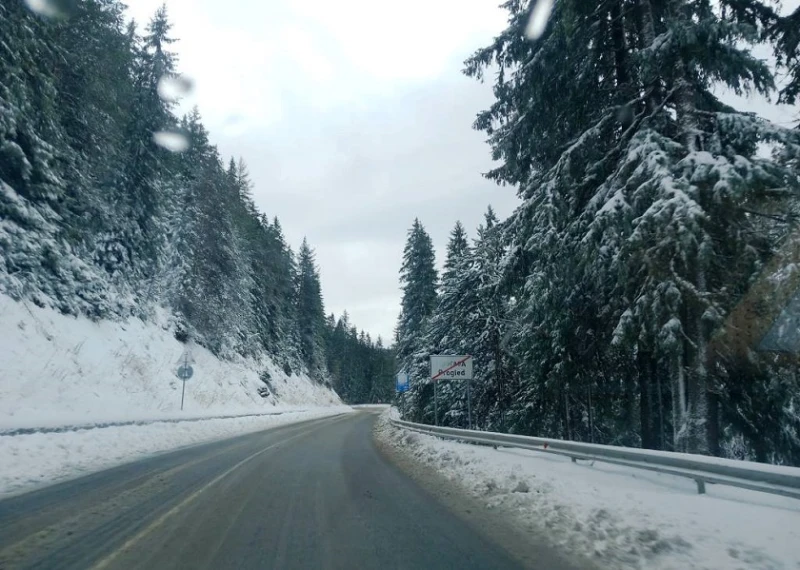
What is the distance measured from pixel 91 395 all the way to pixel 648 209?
22.1 metres


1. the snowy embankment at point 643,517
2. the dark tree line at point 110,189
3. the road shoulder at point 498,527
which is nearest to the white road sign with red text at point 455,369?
the road shoulder at point 498,527

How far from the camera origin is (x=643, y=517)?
18.8 feet

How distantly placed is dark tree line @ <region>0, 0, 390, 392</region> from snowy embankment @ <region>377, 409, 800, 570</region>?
19115mm

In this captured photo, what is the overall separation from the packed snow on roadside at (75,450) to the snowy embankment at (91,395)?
25 mm

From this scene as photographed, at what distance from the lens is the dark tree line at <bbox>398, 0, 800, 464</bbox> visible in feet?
30.1

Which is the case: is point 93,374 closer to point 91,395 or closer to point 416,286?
point 91,395

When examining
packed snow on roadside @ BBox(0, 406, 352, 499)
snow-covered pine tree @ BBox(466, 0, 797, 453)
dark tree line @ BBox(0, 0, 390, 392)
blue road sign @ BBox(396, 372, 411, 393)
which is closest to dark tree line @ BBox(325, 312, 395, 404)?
dark tree line @ BBox(0, 0, 390, 392)

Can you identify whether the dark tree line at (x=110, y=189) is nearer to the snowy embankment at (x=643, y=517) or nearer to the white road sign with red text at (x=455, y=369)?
the white road sign with red text at (x=455, y=369)

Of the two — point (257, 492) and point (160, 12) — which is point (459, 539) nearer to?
point (257, 492)

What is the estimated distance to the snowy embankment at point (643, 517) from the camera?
4586 millimetres

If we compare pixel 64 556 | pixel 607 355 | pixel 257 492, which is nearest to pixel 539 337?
pixel 607 355

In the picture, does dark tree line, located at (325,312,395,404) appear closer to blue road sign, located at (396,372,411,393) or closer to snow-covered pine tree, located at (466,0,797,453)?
blue road sign, located at (396,372,411,393)

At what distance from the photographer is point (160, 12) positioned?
103 ft

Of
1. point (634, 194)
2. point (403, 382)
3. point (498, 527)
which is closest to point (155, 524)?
point (498, 527)
